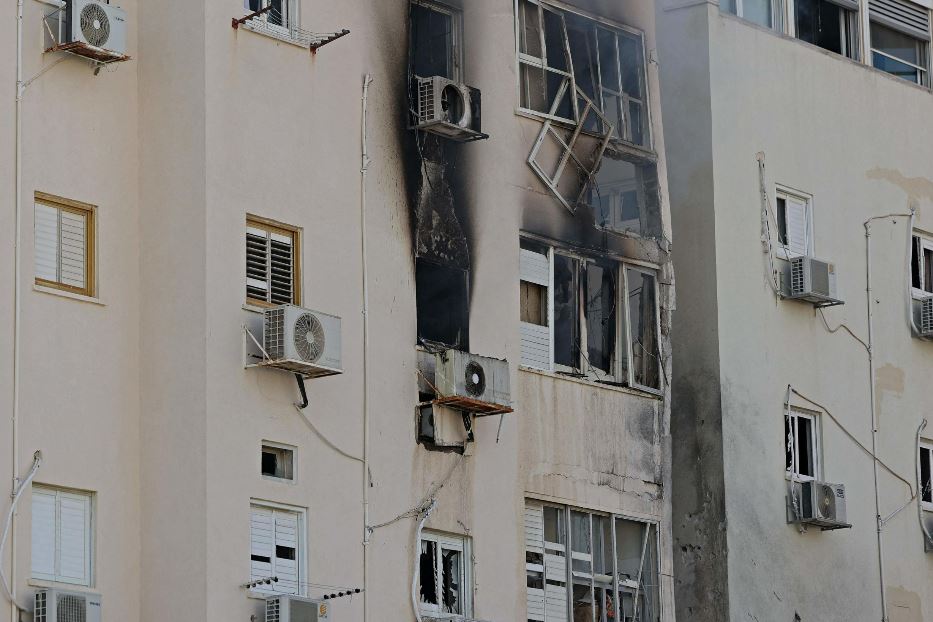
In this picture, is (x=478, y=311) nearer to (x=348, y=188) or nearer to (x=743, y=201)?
(x=348, y=188)

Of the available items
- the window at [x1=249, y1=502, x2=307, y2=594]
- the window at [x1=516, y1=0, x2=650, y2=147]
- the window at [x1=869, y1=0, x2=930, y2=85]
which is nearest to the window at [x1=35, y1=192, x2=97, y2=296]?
the window at [x1=249, y1=502, x2=307, y2=594]

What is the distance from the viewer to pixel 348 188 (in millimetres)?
22406


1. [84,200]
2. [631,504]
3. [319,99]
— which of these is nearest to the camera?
[84,200]

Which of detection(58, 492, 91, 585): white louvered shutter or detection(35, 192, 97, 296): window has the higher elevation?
detection(35, 192, 97, 296): window

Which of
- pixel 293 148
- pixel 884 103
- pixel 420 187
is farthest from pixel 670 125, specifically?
pixel 293 148

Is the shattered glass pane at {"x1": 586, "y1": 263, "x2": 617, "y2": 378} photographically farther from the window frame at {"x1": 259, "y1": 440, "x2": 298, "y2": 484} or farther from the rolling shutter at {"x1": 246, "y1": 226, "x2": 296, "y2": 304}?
the window frame at {"x1": 259, "y1": 440, "x2": 298, "y2": 484}

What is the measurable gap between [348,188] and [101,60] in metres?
2.82

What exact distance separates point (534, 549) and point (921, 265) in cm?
887

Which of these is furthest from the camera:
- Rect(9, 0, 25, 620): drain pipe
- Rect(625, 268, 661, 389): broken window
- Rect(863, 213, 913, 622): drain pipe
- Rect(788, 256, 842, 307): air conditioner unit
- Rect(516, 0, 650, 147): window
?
Rect(863, 213, 913, 622): drain pipe

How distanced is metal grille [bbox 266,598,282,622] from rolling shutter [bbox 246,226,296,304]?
291 centimetres

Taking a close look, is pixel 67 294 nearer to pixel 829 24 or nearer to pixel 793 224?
pixel 793 224

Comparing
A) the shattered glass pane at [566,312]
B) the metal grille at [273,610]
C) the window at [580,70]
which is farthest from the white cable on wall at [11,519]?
the window at [580,70]

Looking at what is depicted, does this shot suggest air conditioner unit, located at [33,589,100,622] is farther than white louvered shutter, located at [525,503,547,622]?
No

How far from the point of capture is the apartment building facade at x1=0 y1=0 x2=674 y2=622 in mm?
20391
